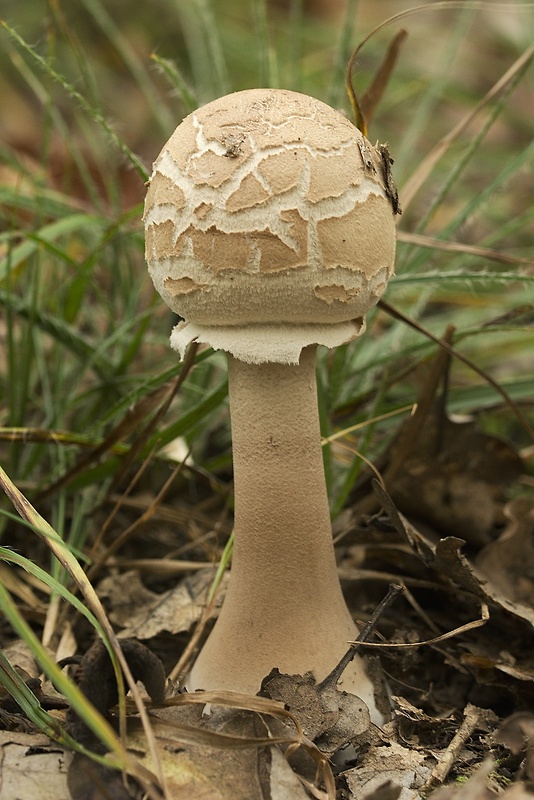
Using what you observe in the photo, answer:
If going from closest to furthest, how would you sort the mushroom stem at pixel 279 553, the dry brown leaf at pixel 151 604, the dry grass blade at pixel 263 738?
the dry grass blade at pixel 263 738
the mushroom stem at pixel 279 553
the dry brown leaf at pixel 151 604

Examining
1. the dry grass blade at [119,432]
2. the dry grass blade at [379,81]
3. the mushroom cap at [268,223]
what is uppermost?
the dry grass blade at [379,81]

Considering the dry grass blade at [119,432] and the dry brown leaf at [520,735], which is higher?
the dry grass blade at [119,432]

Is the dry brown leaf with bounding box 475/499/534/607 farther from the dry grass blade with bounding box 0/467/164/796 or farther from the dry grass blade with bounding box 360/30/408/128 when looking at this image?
the dry grass blade with bounding box 360/30/408/128

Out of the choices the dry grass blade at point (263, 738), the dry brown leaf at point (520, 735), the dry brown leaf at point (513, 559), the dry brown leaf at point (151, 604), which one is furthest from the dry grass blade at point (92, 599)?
the dry brown leaf at point (513, 559)

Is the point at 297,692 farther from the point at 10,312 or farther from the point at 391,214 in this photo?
the point at 10,312

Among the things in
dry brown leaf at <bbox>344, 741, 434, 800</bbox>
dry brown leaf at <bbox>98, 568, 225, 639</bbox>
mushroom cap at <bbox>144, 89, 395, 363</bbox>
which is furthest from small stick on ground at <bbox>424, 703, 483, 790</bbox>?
mushroom cap at <bbox>144, 89, 395, 363</bbox>

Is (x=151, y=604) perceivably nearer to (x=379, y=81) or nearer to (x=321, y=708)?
(x=321, y=708)

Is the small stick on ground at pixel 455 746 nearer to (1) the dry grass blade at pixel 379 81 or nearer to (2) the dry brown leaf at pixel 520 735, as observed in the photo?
(2) the dry brown leaf at pixel 520 735

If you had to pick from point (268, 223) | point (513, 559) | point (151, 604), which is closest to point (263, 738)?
point (151, 604)
